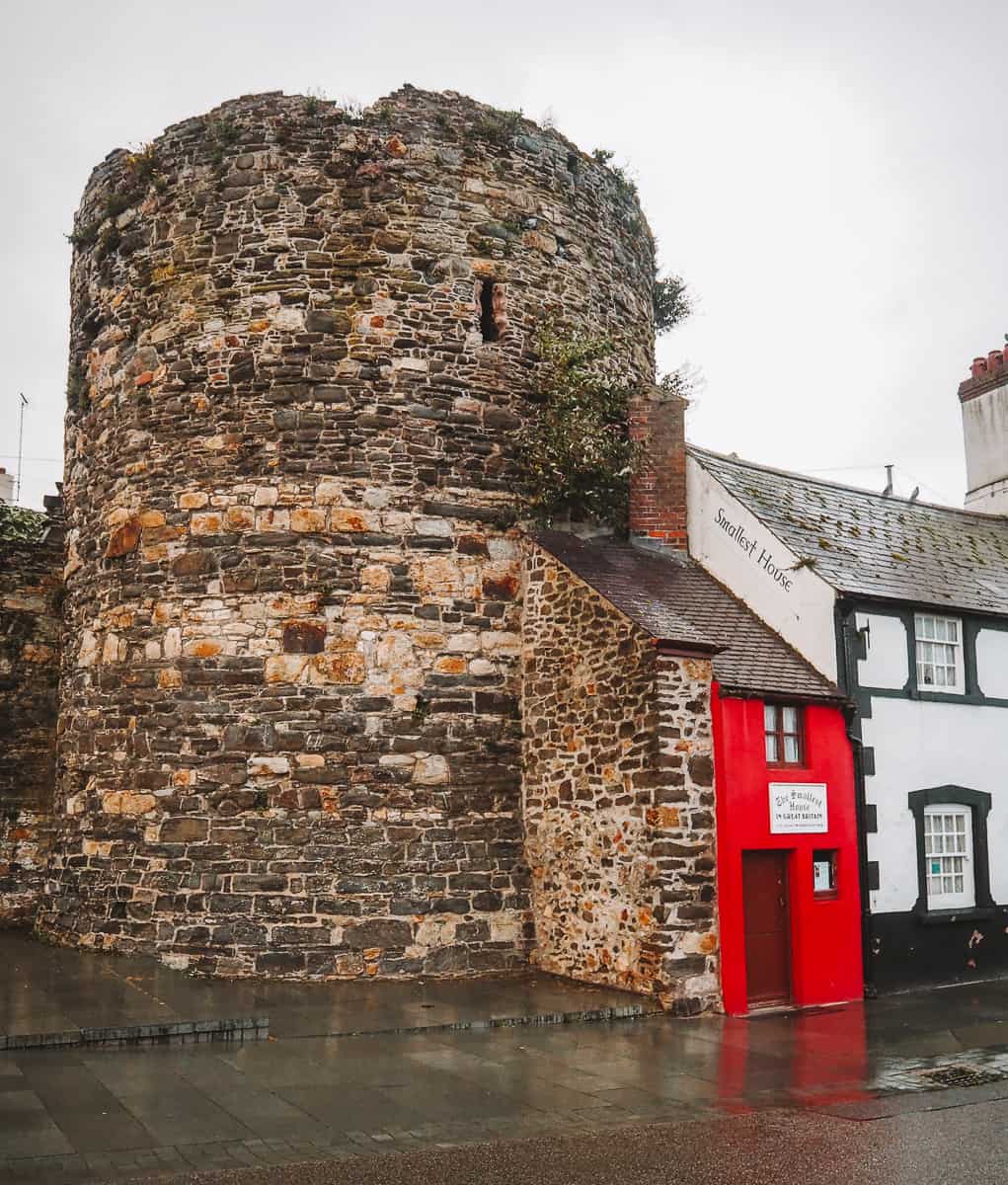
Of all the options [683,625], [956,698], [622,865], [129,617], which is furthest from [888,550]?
[129,617]

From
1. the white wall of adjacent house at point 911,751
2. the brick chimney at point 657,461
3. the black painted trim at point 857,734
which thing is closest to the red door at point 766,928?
the black painted trim at point 857,734

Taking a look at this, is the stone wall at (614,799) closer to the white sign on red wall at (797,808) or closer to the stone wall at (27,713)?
the white sign on red wall at (797,808)

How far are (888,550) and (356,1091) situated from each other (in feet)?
34.6

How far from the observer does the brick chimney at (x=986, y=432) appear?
20.1 metres

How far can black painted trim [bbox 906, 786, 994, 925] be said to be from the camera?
13.7 m

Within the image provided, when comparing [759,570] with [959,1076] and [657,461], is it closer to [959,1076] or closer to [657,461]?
[657,461]

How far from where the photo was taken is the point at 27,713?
15.7 m

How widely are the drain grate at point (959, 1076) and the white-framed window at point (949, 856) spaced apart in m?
4.83

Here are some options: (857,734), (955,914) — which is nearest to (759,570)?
(857,734)

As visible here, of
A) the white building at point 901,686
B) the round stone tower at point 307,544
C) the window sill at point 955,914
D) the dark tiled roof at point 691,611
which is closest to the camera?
the dark tiled roof at point 691,611

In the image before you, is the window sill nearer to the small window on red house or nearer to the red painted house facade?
the red painted house facade

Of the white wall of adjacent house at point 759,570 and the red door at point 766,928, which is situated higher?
the white wall of adjacent house at point 759,570

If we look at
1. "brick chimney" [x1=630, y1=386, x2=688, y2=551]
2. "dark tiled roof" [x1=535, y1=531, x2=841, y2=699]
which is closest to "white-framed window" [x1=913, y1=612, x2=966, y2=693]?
"dark tiled roof" [x1=535, y1=531, x2=841, y2=699]

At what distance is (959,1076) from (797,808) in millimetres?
3869
